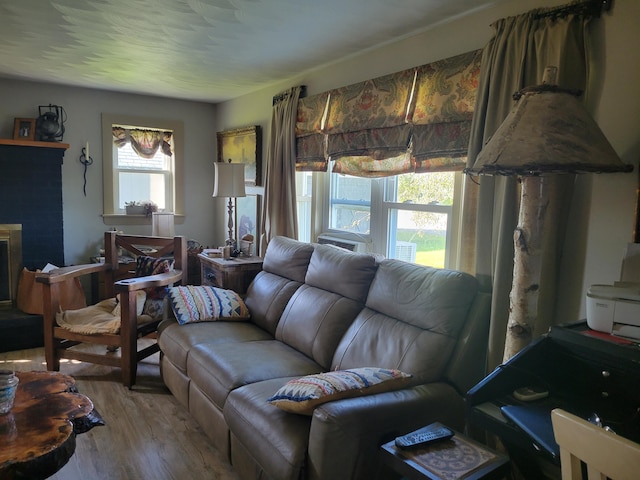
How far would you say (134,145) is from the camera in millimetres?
4867

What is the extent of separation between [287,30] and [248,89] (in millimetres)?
1779

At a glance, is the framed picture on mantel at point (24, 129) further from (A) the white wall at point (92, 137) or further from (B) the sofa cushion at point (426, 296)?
(B) the sofa cushion at point (426, 296)

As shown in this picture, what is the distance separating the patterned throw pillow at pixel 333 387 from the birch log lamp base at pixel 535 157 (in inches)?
18.2

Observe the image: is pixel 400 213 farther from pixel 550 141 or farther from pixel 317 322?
pixel 550 141

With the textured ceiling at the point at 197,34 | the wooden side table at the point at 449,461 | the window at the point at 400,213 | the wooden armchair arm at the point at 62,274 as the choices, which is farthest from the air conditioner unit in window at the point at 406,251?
the wooden armchair arm at the point at 62,274

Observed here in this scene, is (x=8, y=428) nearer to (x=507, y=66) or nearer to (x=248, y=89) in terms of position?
(x=507, y=66)

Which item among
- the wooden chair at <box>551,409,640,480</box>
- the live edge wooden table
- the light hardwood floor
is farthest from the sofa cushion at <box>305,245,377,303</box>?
the wooden chair at <box>551,409,640,480</box>

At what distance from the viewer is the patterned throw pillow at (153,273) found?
348 centimetres

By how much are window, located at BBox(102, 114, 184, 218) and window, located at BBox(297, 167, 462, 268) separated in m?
2.17

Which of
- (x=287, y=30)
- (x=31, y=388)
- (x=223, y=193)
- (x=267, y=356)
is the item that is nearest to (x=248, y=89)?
(x=223, y=193)

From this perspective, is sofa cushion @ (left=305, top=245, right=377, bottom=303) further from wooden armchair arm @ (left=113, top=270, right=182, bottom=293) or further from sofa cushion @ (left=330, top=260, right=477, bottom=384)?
wooden armchair arm @ (left=113, top=270, right=182, bottom=293)

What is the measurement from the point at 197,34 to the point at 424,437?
252 cm

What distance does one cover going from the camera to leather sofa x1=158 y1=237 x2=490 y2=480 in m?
1.64

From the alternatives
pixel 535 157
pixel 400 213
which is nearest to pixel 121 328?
pixel 400 213
